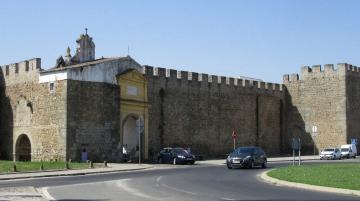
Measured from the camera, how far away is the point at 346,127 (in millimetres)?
53750

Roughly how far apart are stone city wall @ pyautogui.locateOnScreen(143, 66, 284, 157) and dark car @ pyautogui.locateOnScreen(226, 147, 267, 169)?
1253 cm

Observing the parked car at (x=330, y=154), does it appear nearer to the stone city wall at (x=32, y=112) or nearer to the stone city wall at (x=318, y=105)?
the stone city wall at (x=318, y=105)

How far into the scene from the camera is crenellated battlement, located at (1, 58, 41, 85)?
3888cm

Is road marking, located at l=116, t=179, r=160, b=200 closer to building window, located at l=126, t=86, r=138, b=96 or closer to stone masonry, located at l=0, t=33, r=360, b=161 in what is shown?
stone masonry, located at l=0, t=33, r=360, b=161

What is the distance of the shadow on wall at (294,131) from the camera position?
5722 cm

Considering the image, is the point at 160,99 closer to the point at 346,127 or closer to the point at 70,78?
the point at 70,78

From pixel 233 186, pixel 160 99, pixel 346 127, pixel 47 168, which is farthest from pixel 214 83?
pixel 233 186

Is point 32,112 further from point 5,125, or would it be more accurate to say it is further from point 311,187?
point 311,187

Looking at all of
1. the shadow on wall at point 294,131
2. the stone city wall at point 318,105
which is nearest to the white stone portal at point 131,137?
the shadow on wall at point 294,131

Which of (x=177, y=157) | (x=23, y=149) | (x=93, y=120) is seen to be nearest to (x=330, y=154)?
(x=177, y=157)

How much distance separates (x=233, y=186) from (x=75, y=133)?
18881 mm

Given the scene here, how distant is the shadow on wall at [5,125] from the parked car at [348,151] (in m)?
27.7

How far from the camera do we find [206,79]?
49250mm

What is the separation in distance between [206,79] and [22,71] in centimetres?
1591
